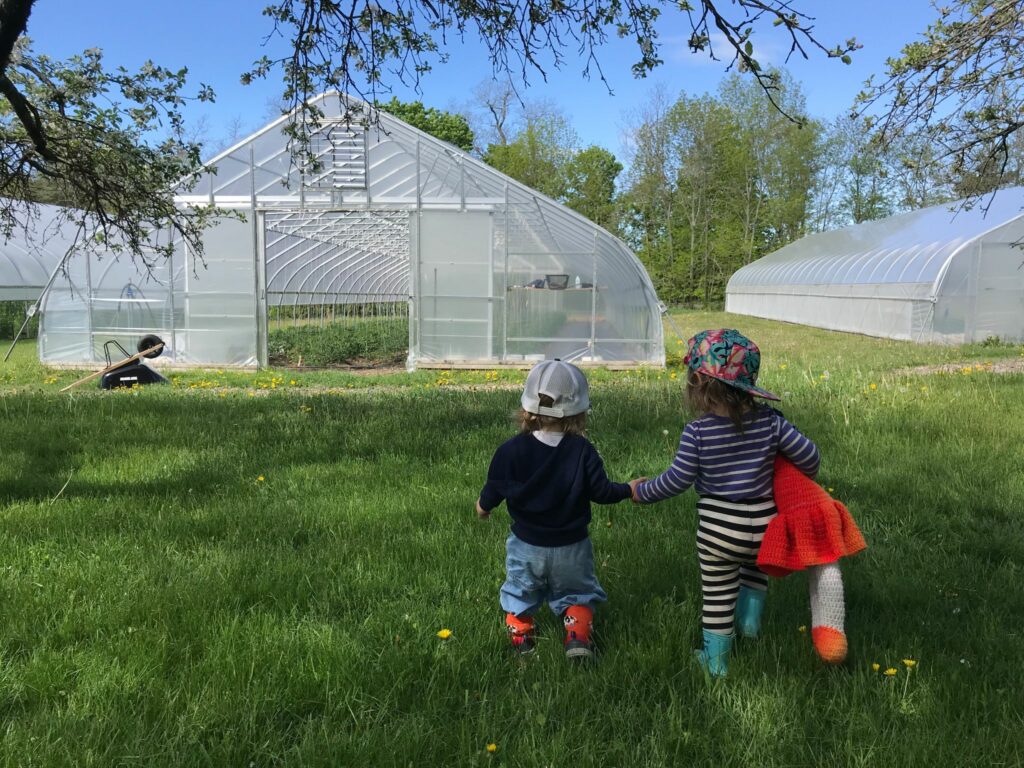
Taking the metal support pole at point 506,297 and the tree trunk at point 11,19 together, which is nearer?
the tree trunk at point 11,19

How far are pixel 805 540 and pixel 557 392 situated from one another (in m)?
0.89

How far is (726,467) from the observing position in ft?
7.65

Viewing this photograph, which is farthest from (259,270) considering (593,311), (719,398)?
(719,398)

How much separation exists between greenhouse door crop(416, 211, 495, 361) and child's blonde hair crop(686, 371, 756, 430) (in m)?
11.7

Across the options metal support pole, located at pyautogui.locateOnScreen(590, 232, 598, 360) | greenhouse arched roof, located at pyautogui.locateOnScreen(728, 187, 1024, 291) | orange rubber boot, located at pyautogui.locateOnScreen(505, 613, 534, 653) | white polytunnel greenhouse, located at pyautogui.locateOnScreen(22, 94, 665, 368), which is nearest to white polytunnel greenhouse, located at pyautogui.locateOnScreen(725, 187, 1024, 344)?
greenhouse arched roof, located at pyautogui.locateOnScreen(728, 187, 1024, 291)

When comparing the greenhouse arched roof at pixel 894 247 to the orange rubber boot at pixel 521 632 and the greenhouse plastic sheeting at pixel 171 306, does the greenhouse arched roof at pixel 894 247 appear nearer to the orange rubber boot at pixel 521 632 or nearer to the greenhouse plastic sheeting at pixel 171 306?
the orange rubber boot at pixel 521 632

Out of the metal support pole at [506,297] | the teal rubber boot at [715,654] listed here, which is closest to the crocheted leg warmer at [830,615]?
the teal rubber boot at [715,654]

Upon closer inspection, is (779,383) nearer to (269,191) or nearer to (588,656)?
(588,656)

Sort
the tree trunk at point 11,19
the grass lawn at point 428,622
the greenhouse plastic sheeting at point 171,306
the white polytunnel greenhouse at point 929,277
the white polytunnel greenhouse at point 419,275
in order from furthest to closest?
1. the white polytunnel greenhouse at point 929,277
2. the greenhouse plastic sheeting at point 171,306
3. the white polytunnel greenhouse at point 419,275
4. the tree trunk at point 11,19
5. the grass lawn at point 428,622

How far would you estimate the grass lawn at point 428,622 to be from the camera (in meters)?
1.98

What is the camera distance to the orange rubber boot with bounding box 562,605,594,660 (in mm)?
2387

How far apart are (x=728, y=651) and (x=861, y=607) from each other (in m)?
0.80

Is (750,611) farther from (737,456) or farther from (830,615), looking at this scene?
(737,456)

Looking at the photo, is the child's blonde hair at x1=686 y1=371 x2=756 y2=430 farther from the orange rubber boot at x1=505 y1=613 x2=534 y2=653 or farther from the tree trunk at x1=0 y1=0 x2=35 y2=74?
the tree trunk at x1=0 y1=0 x2=35 y2=74
